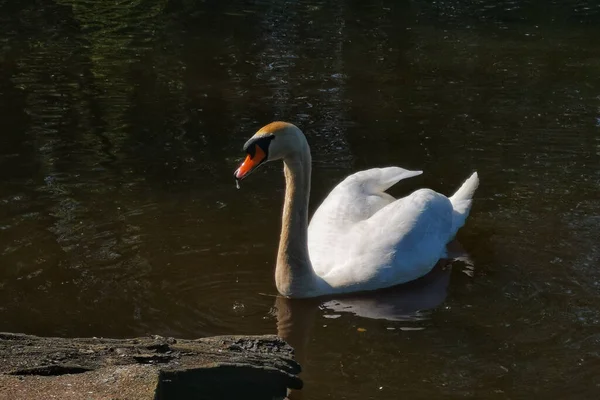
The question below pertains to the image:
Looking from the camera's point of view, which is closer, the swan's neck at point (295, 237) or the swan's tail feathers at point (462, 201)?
the swan's neck at point (295, 237)

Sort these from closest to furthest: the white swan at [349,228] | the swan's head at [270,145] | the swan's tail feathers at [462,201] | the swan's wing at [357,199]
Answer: the swan's head at [270,145], the white swan at [349,228], the swan's wing at [357,199], the swan's tail feathers at [462,201]

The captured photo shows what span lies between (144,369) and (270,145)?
8.62ft

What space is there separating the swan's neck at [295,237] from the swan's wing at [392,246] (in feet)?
0.85

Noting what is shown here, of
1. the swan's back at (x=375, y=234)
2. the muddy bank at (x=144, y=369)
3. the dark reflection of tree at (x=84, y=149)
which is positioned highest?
the muddy bank at (x=144, y=369)

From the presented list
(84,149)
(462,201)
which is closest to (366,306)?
(462,201)

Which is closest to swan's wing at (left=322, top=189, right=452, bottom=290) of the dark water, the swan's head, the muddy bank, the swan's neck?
the dark water

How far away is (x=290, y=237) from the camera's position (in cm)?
702

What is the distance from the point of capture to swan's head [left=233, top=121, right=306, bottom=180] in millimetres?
6617

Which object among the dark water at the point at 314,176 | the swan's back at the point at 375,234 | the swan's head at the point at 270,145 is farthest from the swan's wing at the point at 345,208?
the swan's head at the point at 270,145

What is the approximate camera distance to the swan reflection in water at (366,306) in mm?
6711

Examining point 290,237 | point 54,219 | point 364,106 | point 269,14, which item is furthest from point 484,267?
point 269,14

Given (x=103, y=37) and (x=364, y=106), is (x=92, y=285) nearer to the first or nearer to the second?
(x=364, y=106)

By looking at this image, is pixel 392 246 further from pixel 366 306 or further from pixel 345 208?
pixel 345 208

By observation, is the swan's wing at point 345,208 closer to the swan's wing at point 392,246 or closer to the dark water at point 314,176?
the swan's wing at point 392,246
